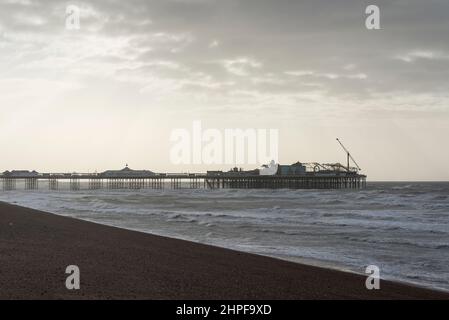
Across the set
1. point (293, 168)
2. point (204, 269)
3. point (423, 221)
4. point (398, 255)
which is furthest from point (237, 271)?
point (293, 168)

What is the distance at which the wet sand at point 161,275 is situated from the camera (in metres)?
7.61

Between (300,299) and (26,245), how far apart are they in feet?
22.9

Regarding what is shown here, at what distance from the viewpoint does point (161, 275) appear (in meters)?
9.09

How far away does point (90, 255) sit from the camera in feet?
36.7

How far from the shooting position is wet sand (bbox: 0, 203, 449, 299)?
7.61 metres

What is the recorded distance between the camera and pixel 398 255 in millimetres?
14859
